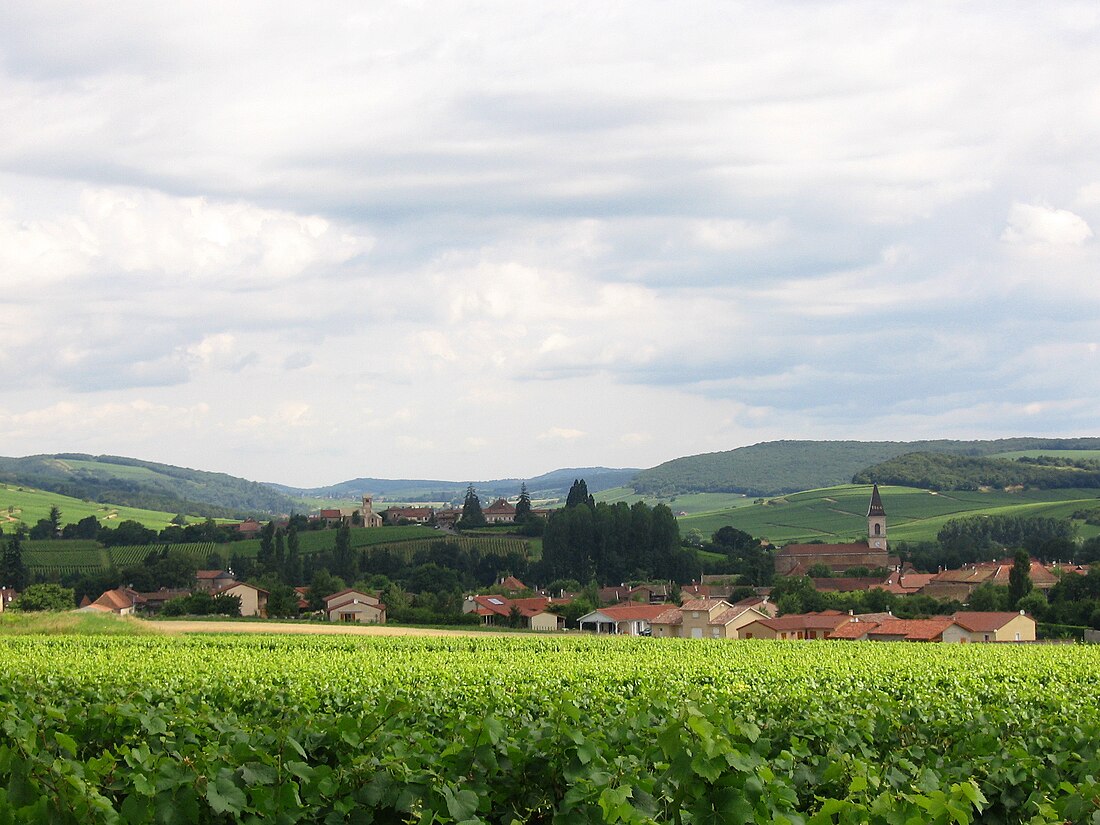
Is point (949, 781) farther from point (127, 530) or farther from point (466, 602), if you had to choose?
point (127, 530)

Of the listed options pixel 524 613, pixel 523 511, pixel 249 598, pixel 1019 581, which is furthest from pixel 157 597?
pixel 1019 581

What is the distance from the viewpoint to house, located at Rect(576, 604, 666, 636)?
91.1m

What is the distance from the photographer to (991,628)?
71.9 metres

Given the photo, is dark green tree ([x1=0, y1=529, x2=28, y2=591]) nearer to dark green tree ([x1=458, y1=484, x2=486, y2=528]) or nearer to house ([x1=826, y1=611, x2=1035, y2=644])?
dark green tree ([x1=458, y1=484, x2=486, y2=528])

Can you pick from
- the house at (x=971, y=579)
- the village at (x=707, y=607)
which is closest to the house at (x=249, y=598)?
the village at (x=707, y=607)

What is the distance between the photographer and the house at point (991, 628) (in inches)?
2844

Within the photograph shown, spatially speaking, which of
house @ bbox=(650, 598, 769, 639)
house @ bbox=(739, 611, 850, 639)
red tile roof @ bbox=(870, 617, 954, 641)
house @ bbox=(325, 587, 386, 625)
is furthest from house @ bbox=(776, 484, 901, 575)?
red tile roof @ bbox=(870, 617, 954, 641)

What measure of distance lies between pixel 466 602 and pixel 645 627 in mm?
19543

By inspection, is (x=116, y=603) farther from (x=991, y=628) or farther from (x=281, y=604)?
(x=991, y=628)

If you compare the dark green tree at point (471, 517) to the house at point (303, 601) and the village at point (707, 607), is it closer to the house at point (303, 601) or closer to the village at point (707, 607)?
the village at point (707, 607)

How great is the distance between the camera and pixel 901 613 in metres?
94.1

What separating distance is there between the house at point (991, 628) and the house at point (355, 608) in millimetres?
44122

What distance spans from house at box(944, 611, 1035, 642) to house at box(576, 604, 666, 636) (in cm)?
2374

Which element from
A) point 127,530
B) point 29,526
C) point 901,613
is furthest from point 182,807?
point 29,526
